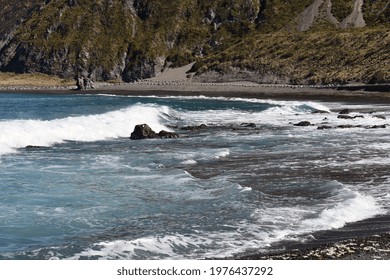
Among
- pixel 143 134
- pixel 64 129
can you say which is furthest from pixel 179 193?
pixel 64 129

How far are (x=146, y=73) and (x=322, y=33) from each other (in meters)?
58.4

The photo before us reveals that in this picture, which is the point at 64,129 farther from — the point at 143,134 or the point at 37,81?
the point at 37,81

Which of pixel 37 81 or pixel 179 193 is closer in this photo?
pixel 179 193

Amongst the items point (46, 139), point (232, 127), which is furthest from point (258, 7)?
point (46, 139)

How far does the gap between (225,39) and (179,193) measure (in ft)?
554

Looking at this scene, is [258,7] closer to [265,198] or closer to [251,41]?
[251,41]

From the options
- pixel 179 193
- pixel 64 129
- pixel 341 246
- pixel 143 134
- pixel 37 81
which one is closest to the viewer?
pixel 341 246

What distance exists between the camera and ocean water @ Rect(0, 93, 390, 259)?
14.1 metres

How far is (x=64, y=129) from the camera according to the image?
39219 mm

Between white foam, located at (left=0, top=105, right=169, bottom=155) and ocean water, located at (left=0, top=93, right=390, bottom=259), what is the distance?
0.56 ft

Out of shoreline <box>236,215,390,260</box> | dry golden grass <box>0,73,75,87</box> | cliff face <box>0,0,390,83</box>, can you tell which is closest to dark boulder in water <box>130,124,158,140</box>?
shoreline <box>236,215,390,260</box>

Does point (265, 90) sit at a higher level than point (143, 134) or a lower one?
lower

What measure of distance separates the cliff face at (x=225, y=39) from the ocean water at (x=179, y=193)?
95.5 metres

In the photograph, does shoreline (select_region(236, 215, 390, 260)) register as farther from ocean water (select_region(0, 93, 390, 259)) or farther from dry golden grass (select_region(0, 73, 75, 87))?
dry golden grass (select_region(0, 73, 75, 87))
